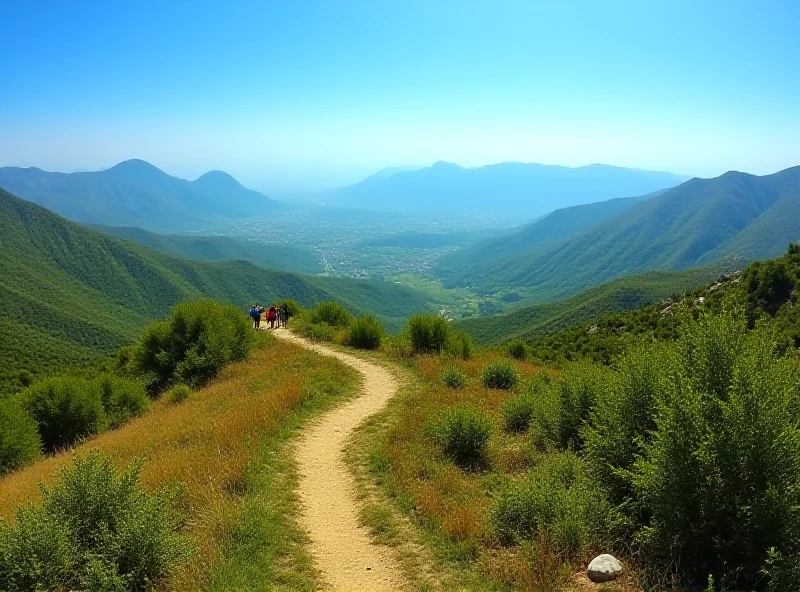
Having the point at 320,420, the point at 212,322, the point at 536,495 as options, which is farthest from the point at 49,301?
the point at 536,495

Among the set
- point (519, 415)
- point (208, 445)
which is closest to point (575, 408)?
point (519, 415)

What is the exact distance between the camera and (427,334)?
2205 centimetres

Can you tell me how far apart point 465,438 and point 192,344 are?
1579cm

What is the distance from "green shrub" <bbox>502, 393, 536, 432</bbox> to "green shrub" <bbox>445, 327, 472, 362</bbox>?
7940 mm

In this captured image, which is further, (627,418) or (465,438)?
(465,438)

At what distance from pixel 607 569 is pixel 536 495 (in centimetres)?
146

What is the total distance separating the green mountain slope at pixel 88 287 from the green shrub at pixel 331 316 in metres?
52.2

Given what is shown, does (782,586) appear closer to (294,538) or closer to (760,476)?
(760,476)

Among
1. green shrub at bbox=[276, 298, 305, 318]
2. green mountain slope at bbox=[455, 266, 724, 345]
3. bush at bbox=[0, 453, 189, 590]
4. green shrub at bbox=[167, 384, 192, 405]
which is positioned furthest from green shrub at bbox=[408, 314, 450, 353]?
green mountain slope at bbox=[455, 266, 724, 345]

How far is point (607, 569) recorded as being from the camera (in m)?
5.44

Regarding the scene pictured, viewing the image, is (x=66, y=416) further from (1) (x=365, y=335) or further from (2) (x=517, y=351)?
(2) (x=517, y=351)

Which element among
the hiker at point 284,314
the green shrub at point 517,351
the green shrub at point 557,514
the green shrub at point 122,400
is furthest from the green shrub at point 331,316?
the green shrub at point 557,514

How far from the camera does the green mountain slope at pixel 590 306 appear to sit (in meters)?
76.9

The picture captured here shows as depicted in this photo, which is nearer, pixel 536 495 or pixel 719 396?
pixel 719 396
